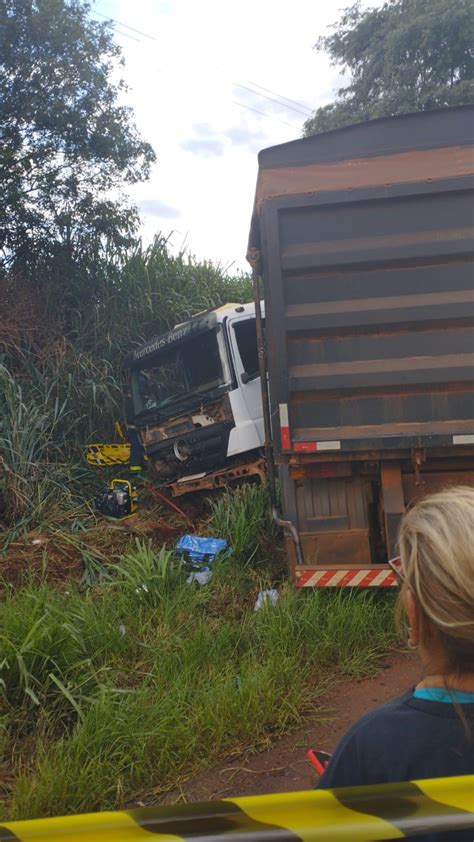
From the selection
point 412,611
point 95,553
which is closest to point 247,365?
point 95,553

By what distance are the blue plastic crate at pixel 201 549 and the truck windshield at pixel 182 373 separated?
66.9 inches

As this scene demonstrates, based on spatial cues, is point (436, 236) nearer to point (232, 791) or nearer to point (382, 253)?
point (382, 253)

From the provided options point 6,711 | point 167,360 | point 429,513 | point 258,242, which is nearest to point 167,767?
point 6,711

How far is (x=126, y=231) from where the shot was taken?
11734 mm

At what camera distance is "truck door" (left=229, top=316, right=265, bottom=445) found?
680 cm

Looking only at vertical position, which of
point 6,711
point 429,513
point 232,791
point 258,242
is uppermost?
point 258,242

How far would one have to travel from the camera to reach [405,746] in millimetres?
1150

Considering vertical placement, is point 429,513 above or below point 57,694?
above

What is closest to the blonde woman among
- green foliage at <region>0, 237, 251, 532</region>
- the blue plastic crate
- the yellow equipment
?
the blue plastic crate

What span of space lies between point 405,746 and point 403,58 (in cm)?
1855

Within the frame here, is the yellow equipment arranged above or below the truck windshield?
below

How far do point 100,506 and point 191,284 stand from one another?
5.31 metres

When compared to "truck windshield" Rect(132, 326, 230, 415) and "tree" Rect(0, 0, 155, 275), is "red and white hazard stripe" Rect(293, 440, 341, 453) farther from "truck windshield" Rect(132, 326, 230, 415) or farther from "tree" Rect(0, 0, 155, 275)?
"tree" Rect(0, 0, 155, 275)

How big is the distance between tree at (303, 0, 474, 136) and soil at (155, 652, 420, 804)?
14779 millimetres
